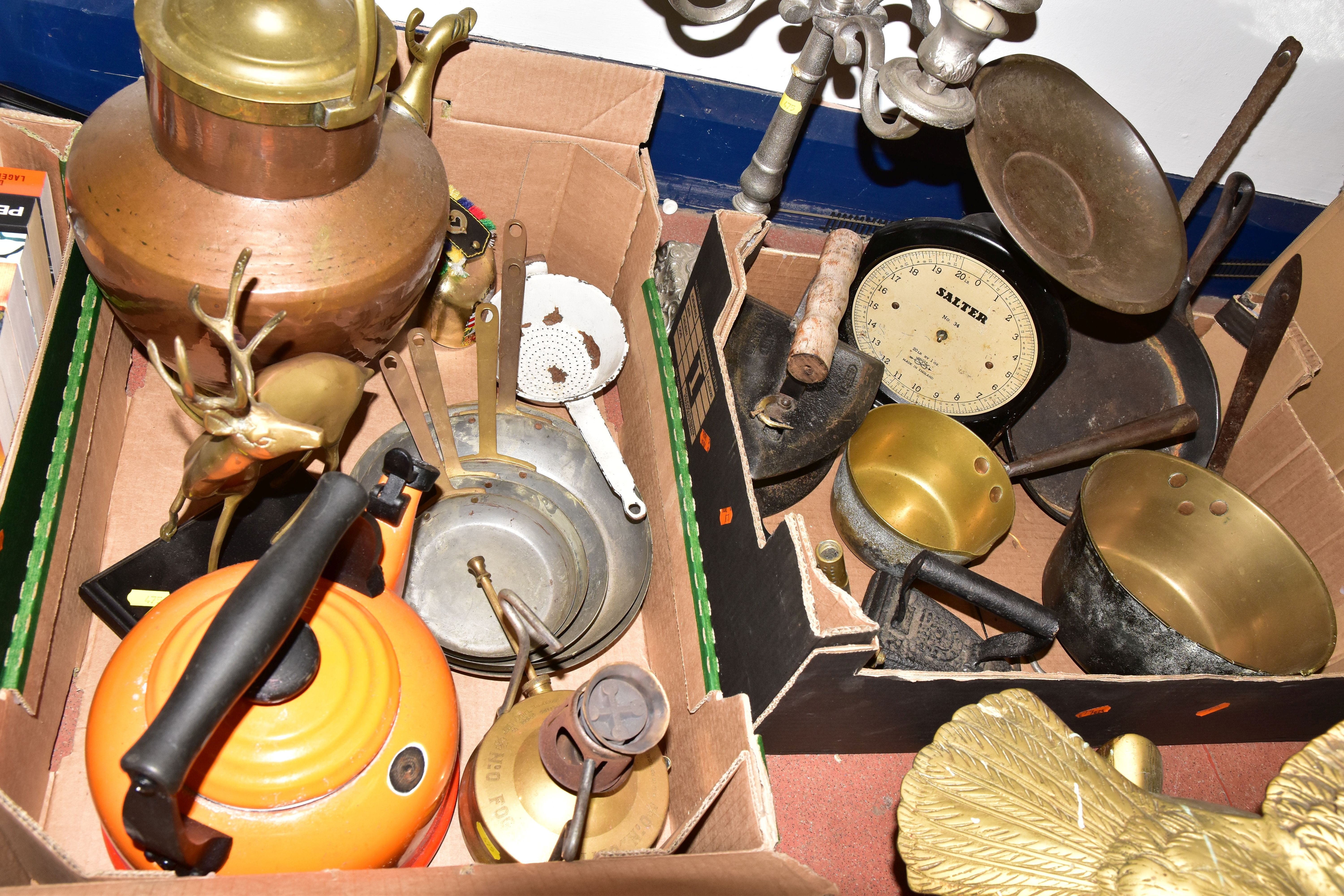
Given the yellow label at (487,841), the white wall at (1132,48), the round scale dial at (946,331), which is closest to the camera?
the yellow label at (487,841)

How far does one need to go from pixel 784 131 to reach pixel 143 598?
94 centimetres

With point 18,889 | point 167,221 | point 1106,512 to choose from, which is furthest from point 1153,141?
point 18,889

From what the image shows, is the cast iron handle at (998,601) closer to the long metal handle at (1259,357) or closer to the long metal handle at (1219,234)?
the long metal handle at (1259,357)

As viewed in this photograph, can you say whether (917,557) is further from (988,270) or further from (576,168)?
(576,168)

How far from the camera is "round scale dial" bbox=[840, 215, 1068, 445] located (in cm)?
115

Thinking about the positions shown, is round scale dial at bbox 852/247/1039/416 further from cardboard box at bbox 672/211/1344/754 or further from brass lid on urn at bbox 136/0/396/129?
brass lid on urn at bbox 136/0/396/129

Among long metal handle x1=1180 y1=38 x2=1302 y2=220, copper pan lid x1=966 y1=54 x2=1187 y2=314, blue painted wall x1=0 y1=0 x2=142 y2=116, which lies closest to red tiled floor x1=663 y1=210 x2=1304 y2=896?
copper pan lid x1=966 y1=54 x2=1187 y2=314

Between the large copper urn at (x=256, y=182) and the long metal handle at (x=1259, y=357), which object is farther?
the long metal handle at (x=1259, y=357)

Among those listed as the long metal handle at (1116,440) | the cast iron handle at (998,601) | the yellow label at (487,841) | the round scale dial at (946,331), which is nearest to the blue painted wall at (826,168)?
the round scale dial at (946,331)

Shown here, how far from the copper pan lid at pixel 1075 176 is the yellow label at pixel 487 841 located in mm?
850

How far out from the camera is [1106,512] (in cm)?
118

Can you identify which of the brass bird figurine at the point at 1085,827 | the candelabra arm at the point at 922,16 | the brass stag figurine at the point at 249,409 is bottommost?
the brass stag figurine at the point at 249,409

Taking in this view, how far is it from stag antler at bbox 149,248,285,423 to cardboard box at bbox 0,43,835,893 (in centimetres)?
26

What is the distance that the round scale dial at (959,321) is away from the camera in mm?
1153
